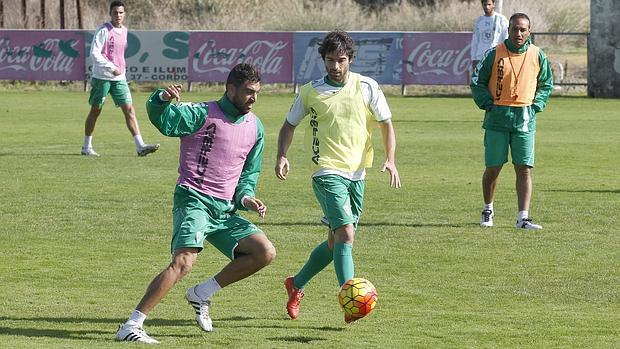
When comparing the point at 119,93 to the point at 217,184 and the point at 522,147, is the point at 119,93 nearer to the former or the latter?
the point at 522,147

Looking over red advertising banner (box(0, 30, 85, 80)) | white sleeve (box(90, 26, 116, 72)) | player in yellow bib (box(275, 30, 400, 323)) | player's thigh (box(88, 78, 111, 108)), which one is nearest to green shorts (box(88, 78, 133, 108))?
player's thigh (box(88, 78, 111, 108))

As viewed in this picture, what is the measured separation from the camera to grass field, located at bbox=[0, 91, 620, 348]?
26.8ft

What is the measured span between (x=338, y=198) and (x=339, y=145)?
0.39m

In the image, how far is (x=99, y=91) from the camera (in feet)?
61.6

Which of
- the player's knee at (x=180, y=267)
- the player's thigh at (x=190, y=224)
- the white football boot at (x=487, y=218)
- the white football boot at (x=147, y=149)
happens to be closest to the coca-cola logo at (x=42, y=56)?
the white football boot at (x=147, y=149)

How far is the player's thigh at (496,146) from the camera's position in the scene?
12.5 m

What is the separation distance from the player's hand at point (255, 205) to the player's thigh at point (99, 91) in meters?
11.1

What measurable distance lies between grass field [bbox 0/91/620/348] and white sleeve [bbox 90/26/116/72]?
1.32 metres

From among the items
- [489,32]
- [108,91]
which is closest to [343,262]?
[108,91]

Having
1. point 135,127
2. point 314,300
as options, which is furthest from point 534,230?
point 135,127

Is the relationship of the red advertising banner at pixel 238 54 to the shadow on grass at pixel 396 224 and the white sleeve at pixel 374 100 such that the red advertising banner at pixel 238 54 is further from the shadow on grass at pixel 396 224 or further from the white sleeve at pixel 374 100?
the white sleeve at pixel 374 100

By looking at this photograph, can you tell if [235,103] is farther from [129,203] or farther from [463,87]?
[463,87]

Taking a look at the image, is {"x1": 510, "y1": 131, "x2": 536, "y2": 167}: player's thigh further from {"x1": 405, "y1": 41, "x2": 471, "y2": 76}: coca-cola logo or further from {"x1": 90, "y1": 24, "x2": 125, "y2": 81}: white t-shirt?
{"x1": 405, "y1": 41, "x2": 471, "y2": 76}: coca-cola logo

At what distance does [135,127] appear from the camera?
1862cm
